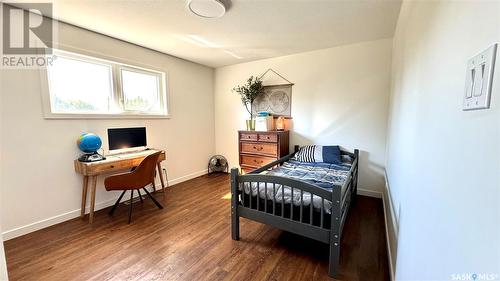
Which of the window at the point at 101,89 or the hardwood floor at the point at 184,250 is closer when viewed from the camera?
the hardwood floor at the point at 184,250

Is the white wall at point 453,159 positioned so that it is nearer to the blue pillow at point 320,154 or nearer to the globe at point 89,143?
the blue pillow at point 320,154

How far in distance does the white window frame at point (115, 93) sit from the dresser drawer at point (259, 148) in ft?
4.89

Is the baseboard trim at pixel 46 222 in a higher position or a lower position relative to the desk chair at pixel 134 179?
lower

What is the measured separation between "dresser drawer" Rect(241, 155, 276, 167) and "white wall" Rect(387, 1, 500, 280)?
257cm

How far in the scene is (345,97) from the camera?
3.35 meters

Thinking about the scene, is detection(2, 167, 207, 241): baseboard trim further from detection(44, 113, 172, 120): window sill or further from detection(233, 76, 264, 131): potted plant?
detection(233, 76, 264, 131): potted plant

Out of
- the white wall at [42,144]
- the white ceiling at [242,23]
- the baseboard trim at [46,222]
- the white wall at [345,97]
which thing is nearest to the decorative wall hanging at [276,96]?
the white wall at [345,97]

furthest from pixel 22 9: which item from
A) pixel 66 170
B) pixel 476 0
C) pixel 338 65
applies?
pixel 338 65

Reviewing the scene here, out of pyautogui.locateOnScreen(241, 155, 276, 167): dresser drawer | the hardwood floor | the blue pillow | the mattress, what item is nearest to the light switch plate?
the mattress

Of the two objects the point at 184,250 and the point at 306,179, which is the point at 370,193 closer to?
the point at 306,179

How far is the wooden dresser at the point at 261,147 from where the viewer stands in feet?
11.7

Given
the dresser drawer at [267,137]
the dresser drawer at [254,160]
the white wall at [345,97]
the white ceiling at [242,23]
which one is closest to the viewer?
the white ceiling at [242,23]

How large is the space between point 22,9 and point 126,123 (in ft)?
5.15

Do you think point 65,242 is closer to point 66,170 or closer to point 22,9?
point 66,170
